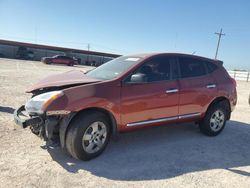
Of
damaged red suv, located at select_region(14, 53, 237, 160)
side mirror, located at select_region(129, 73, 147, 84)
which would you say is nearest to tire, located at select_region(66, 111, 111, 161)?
damaged red suv, located at select_region(14, 53, 237, 160)

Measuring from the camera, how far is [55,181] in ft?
12.3

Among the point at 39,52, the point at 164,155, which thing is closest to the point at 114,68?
the point at 164,155

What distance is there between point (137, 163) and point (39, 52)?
4972 centimetres

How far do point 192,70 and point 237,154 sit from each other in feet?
6.20

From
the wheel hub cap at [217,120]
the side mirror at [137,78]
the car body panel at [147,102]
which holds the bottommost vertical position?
the wheel hub cap at [217,120]

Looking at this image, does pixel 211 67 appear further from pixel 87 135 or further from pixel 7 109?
pixel 7 109

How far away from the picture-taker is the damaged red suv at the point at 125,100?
166 inches

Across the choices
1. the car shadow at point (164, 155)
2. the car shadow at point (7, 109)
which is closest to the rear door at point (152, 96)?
the car shadow at point (164, 155)

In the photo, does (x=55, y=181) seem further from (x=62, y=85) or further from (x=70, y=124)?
(x=62, y=85)

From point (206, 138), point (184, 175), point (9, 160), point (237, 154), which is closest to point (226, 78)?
point (206, 138)

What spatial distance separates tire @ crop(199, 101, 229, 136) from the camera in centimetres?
607

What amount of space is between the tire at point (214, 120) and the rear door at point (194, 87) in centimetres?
27

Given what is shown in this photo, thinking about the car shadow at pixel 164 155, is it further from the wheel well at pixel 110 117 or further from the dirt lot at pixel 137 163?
the wheel well at pixel 110 117

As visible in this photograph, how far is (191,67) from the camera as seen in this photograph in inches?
233
